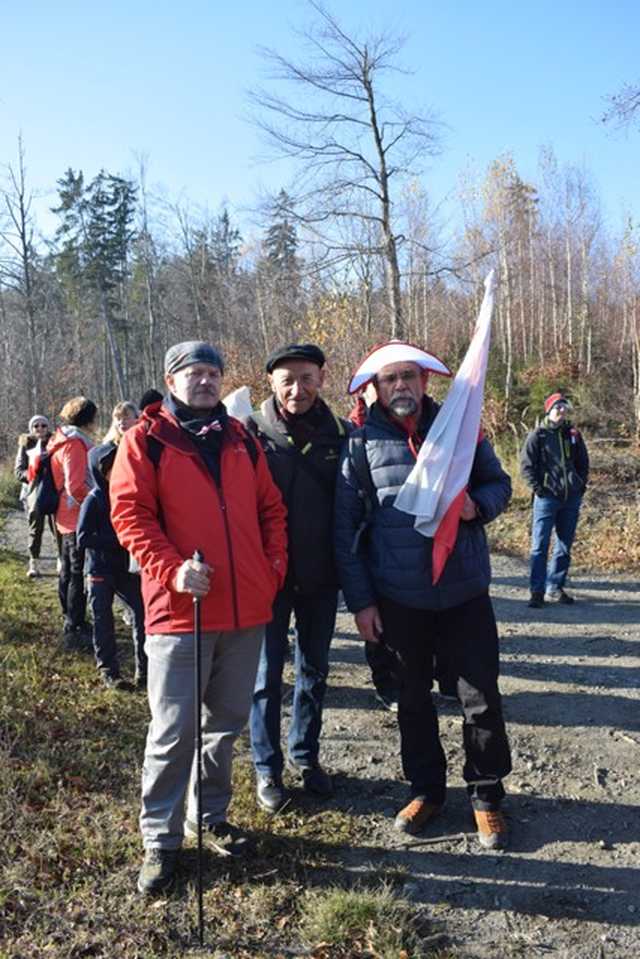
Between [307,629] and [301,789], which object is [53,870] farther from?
[307,629]

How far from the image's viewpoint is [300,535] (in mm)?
3615

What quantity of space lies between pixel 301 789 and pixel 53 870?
133 cm

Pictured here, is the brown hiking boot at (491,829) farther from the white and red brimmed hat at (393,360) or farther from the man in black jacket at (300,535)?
the white and red brimmed hat at (393,360)

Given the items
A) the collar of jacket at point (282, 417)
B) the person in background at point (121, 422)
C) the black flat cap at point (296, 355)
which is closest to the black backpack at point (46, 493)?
the person in background at point (121, 422)

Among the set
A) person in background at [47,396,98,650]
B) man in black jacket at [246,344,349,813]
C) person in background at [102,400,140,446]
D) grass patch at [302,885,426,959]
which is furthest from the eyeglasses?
person in background at [47,396,98,650]

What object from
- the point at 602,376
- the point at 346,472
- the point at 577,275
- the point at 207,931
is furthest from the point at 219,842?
the point at 577,275

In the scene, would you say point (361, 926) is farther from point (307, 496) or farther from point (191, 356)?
point (191, 356)

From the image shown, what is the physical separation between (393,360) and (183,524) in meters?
1.26

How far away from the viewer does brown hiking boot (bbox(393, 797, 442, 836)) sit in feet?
11.4

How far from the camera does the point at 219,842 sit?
326 cm

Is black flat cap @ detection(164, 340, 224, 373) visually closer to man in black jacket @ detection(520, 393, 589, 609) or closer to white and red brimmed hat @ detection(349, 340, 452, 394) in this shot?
white and red brimmed hat @ detection(349, 340, 452, 394)

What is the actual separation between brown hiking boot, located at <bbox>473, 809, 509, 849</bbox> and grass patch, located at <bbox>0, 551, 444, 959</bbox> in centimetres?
56

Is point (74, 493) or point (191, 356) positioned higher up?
point (191, 356)

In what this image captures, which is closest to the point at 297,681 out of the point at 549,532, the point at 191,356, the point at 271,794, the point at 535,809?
the point at 271,794
